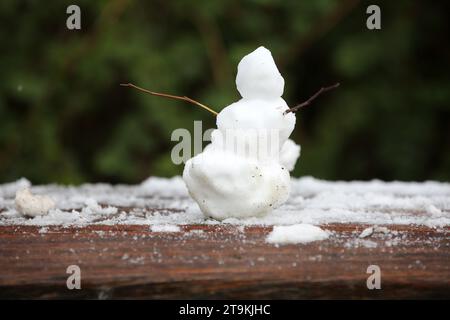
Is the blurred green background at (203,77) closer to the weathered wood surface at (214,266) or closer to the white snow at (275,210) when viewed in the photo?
the white snow at (275,210)

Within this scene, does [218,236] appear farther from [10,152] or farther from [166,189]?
[10,152]

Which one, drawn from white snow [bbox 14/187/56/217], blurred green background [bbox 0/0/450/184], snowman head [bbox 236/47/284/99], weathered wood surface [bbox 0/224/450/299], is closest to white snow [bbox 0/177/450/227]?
white snow [bbox 14/187/56/217]

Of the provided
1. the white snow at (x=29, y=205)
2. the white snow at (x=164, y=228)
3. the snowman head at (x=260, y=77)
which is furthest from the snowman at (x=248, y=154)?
the white snow at (x=29, y=205)

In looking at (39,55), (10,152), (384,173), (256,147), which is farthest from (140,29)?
(256,147)

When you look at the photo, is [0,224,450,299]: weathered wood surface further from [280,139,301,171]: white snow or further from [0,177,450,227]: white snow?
[280,139,301,171]: white snow

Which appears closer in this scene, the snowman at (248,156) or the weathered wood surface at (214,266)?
the weathered wood surface at (214,266)

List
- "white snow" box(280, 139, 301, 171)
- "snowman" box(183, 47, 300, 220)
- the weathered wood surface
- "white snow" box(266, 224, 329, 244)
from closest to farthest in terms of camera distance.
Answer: the weathered wood surface → "white snow" box(266, 224, 329, 244) → "snowman" box(183, 47, 300, 220) → "white snow" box(280, 139, 301, 171)
